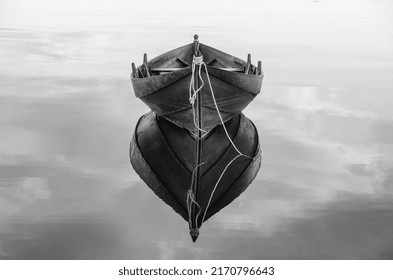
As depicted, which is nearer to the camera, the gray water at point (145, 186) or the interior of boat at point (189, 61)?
the gray water at point (145, 186)

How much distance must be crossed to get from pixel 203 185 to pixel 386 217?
260cm

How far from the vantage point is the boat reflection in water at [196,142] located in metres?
7.76

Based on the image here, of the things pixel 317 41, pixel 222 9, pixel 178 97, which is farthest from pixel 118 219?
pixel 222 9

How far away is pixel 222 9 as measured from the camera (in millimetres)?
36156

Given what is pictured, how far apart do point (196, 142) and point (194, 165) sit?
379mm

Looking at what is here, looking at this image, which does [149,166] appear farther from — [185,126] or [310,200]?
[310,200]

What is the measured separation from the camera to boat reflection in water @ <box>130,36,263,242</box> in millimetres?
7762

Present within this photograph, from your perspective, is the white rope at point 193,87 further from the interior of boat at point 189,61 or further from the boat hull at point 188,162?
the interior of boat at point 189,61

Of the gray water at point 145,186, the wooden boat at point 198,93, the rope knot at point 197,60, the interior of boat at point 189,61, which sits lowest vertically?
the gray water at point 145,186

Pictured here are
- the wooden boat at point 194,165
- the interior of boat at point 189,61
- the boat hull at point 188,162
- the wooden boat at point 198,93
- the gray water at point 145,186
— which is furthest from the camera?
the interior of boat at point 189,61

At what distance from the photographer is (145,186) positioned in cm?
821

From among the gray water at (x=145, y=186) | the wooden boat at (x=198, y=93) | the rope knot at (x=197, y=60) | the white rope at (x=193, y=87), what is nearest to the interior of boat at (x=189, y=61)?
the gray water at (x=145, y=186)

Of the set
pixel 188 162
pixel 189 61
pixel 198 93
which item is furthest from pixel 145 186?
pixel 189 61

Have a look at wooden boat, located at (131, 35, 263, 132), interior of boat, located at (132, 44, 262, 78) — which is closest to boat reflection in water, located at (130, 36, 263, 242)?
wooden boat, located at (131, 35, 263, 132)
